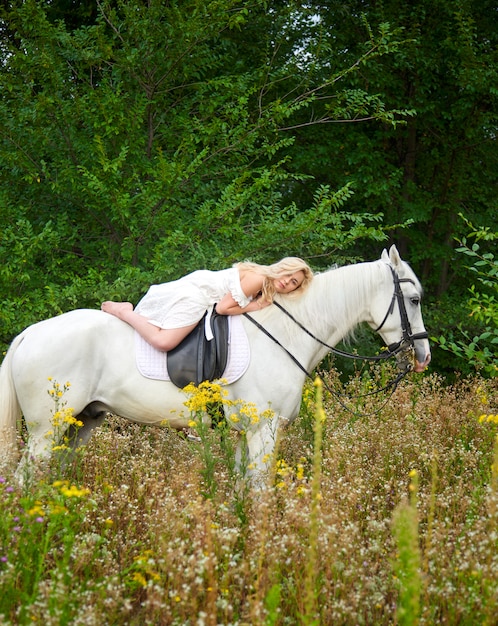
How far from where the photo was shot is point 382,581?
281 centimetres

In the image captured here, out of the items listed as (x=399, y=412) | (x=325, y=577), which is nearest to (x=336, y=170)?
(x=399, y=412)

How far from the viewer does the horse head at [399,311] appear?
429cm

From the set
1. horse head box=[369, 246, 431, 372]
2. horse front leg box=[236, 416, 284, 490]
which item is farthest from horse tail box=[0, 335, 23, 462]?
horse head box=[369, 246, 431, 372]

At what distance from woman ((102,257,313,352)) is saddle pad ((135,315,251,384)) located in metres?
0.07

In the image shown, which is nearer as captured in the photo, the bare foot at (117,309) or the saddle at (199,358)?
the saddle at (199,358)

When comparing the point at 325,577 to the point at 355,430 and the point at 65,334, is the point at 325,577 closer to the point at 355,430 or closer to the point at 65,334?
the point at 65,334

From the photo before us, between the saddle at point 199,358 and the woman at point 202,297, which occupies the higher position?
the woman at point 202,297

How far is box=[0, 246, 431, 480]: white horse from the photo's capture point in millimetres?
3854

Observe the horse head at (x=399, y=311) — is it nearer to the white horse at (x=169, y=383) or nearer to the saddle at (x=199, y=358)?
the white horse at (x=169, y=383)

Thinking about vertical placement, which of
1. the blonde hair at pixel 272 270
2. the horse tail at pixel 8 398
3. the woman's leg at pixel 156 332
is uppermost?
the blonde hair at pixel 272 270

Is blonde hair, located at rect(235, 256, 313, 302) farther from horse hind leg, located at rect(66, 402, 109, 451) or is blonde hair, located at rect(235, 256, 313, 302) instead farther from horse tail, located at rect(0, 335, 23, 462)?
horse tail, located at rect(0, 335, 23, 462)

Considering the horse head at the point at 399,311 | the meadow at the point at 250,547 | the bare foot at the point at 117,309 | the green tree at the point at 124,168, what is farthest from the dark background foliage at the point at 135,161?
the meadow at the point at 250,547

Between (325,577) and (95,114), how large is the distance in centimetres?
533

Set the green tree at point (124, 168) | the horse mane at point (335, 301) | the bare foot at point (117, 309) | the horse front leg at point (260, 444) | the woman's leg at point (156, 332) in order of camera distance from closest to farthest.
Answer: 1. the horse front leg at point (260, 444)
2. the woman's leg at point (156, 332)
3. the bare foot at point (117, 309)
4. the horse mane at point (335, 301)
5. the green tree at point (124, 168)
